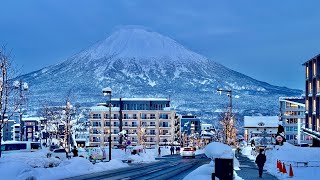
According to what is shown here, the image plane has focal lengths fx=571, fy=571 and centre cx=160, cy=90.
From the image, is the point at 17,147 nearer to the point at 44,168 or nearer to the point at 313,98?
the point at 44,168

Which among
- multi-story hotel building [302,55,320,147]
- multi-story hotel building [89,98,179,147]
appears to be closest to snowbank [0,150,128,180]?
multi-story hotel building [302,55,320,147]

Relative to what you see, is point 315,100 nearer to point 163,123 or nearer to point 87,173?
point 87,173

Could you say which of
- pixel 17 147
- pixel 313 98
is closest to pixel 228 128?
pixel 313 98

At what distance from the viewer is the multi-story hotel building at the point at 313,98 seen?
77.3 metres

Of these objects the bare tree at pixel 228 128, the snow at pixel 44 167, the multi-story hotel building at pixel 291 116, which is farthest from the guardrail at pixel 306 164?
the multi-story hotel building at pixel 291 116

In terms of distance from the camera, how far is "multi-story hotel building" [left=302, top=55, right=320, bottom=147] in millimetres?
77312

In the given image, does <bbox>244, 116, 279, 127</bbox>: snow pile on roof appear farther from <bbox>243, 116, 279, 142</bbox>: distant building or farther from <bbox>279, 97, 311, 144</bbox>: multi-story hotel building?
<bbox>279, 97, 311, 144</bbox>: multi-story hotel building

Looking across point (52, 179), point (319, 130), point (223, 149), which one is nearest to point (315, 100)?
point (319, 130)

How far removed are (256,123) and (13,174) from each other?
485 feet

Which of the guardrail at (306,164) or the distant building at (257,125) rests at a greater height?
the distant building at (257,125)

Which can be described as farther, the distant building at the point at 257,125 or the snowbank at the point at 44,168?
the distant building at the point at 257,125

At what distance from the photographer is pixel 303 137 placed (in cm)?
12506

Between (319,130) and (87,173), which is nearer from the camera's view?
(87,173)

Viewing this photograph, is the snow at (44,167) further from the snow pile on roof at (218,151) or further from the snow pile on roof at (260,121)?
the snow pile on roof at (260,121)
